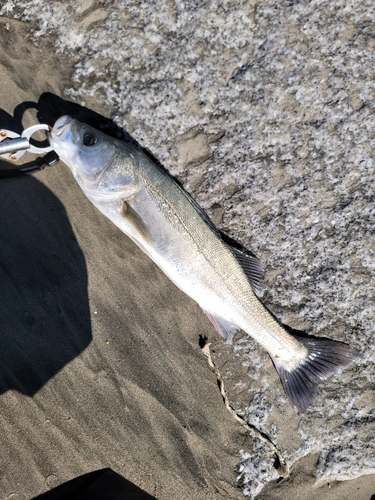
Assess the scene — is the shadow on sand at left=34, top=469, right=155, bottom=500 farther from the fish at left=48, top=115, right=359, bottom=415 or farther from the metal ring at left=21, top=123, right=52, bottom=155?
the metal ring at left=21, top=123, right=52, bottom=155

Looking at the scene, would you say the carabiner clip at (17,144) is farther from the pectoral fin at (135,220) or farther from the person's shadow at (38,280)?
the pectoral fin at (135,220)

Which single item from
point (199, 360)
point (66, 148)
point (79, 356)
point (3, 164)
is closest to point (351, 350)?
point (199, 360)

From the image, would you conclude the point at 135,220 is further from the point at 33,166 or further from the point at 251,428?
the point at 251,428

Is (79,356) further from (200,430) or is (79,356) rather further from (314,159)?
(314,159)

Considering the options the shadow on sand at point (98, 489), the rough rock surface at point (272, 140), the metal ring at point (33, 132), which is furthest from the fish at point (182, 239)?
the shadow on sand at point (98, 489)

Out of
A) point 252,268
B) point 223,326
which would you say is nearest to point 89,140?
point 252,268

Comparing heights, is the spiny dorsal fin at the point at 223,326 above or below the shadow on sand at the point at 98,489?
above

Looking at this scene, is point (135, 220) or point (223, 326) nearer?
point (135, 220)
